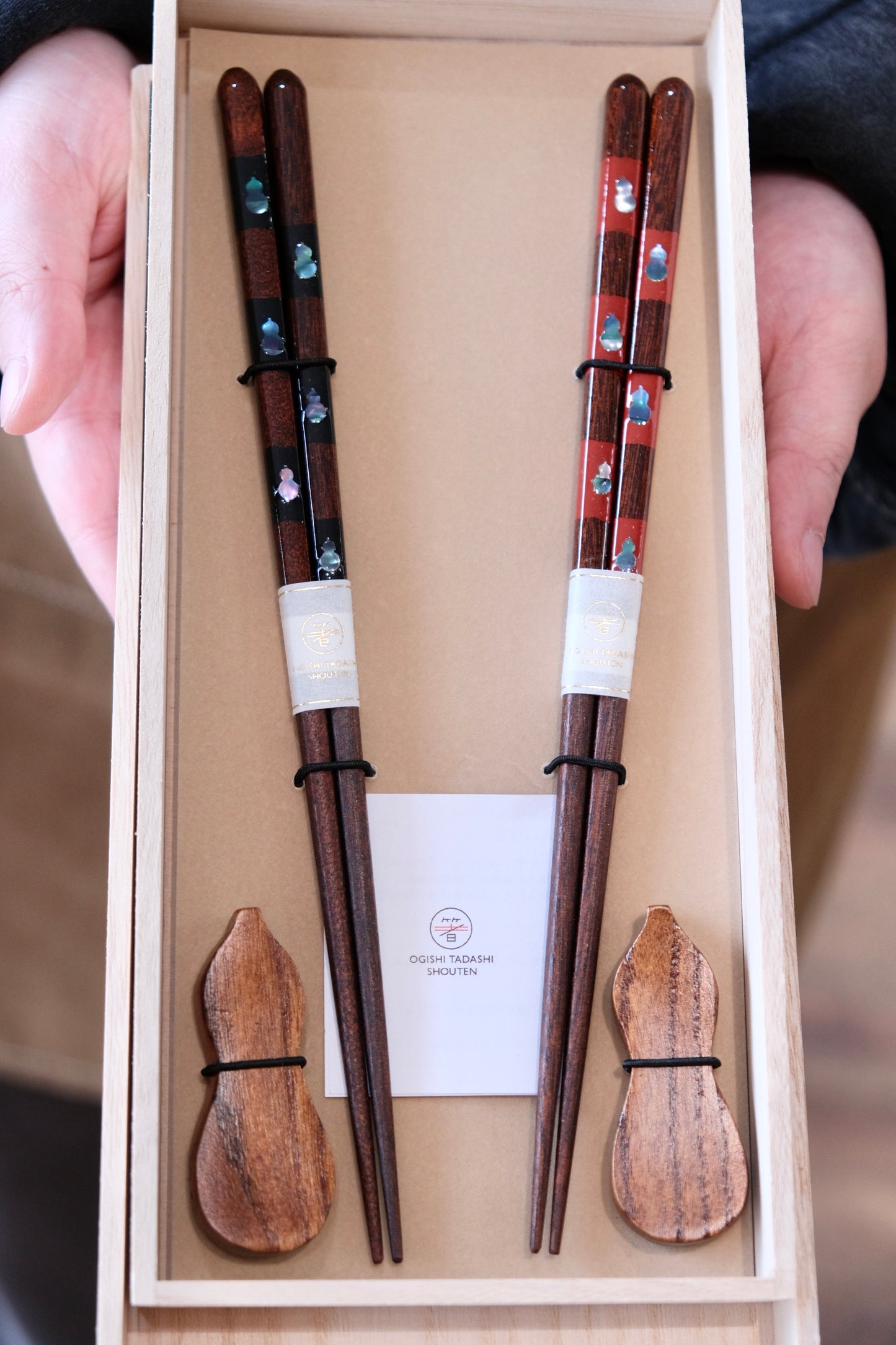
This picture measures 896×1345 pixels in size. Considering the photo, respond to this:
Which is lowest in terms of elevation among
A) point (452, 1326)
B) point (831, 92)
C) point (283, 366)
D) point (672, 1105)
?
point (452, 1326)

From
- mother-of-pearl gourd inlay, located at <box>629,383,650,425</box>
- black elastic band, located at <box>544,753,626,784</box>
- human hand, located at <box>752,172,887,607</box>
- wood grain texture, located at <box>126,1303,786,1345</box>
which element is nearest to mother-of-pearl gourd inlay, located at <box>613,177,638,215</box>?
mother-of-pearl gourd inlay, located at <box>629,383,650,425</box>

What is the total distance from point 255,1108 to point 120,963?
10 cm

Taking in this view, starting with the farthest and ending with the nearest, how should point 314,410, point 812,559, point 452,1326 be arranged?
1. point 812,559
2. point 314,410
3. point 452,1326

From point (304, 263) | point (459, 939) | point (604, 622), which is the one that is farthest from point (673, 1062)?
point (304, 263)

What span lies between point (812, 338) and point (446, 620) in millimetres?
424

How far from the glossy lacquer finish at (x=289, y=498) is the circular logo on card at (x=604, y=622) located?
0.53 ft

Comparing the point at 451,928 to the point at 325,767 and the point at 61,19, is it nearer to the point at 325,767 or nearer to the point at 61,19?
the point at 325,767

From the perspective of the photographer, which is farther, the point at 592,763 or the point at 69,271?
the point at 69,271

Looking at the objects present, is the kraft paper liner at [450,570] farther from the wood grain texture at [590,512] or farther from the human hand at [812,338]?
the human hand at [812,338]

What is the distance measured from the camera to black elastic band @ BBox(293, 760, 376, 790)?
0.65 meters

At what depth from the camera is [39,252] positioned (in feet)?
2.55

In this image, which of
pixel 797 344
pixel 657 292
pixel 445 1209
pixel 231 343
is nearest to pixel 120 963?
pixel 445 1209

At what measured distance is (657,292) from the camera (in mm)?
721

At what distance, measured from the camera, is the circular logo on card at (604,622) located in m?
0.68
